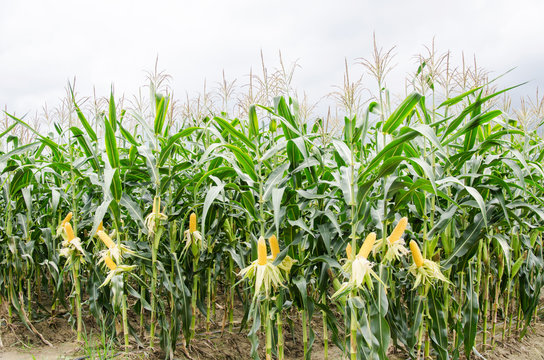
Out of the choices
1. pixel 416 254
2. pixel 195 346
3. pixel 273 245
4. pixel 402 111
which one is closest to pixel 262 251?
pixel 273 245

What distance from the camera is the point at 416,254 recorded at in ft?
7.66

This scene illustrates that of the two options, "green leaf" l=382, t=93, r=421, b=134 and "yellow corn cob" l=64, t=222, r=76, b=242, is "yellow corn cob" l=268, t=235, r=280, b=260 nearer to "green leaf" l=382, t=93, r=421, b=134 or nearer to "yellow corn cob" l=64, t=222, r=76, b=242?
"green leaf" l=382, t=93, r=421, b=134

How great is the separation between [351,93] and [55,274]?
10.5ft

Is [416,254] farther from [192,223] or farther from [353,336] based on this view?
[192,223]

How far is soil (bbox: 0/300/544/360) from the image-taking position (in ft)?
10.8

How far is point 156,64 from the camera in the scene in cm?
296

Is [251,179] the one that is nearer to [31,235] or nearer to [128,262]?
[128,262]

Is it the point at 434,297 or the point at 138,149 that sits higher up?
the point at 138,149

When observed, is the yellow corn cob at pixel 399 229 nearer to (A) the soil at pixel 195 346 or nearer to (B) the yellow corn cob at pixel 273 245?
(B) the yellow corn cob at pixel 273 245

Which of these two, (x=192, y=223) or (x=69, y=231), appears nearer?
(x=192, y=223)

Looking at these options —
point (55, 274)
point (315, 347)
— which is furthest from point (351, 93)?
point (55, 274)

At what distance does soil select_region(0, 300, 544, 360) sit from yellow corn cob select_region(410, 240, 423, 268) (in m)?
1.39

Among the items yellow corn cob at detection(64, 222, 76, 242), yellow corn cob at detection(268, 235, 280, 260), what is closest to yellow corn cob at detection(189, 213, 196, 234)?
yellow corn cob at detection(268, 235, 280, 260)

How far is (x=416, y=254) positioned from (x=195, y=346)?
7.07 ft
